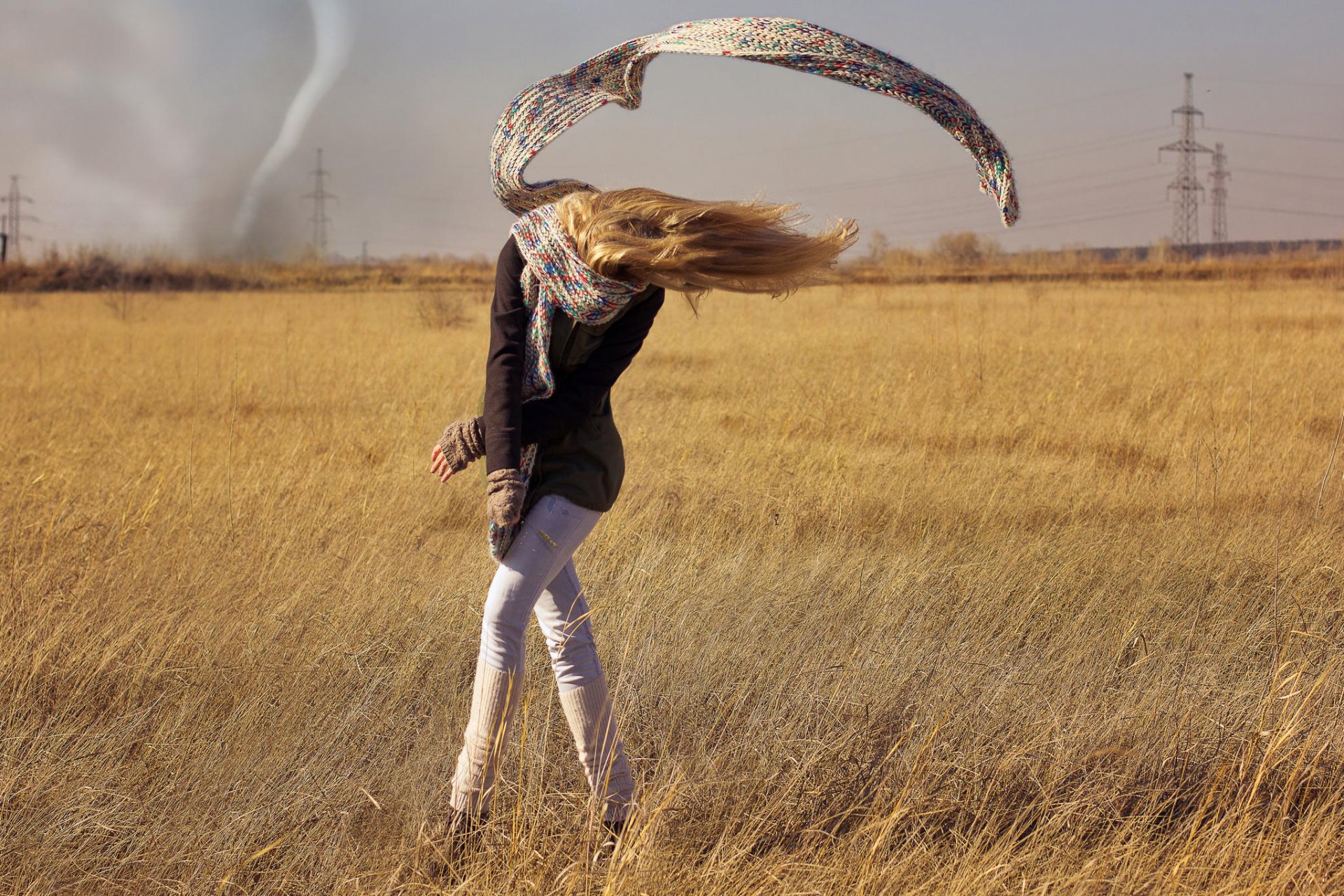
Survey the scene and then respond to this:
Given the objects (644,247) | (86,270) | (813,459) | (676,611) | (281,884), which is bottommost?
(281,884)

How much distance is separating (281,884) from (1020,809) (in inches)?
70.2

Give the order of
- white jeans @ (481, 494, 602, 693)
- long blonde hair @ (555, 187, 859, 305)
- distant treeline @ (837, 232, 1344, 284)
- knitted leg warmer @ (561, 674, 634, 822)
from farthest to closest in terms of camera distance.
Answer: distant treeline @ (837, 232, 1344, 284), knitted leg warmer @ (561, 674, 634, 822), white jeans @ (481, 494, 602, 693), long blonde hair @ (555, 187, 859, 305)

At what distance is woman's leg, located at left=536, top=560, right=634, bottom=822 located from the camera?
7.74 feet

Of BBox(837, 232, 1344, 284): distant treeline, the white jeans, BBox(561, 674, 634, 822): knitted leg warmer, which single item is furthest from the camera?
BBox(837, 232, 1344, 284): distant treeline

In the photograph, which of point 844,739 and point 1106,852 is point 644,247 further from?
point 1106,852

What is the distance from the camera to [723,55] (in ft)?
7.04

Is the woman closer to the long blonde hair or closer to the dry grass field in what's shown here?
the long blonde hair

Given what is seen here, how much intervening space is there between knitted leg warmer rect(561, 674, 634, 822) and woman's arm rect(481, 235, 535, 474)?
23.4 inches

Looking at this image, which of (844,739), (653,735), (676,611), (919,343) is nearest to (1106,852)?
(844,739)

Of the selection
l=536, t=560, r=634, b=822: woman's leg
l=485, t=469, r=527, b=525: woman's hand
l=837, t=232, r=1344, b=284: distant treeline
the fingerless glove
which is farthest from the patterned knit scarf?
l=837, t=232, r=1344, b=284: distant treeline

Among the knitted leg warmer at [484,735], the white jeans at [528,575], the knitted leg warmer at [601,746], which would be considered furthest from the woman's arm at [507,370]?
the knitted leg warmer at [601,746]

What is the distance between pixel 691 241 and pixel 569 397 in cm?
47

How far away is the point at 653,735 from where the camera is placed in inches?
117

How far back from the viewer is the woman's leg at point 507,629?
2.22 metres
